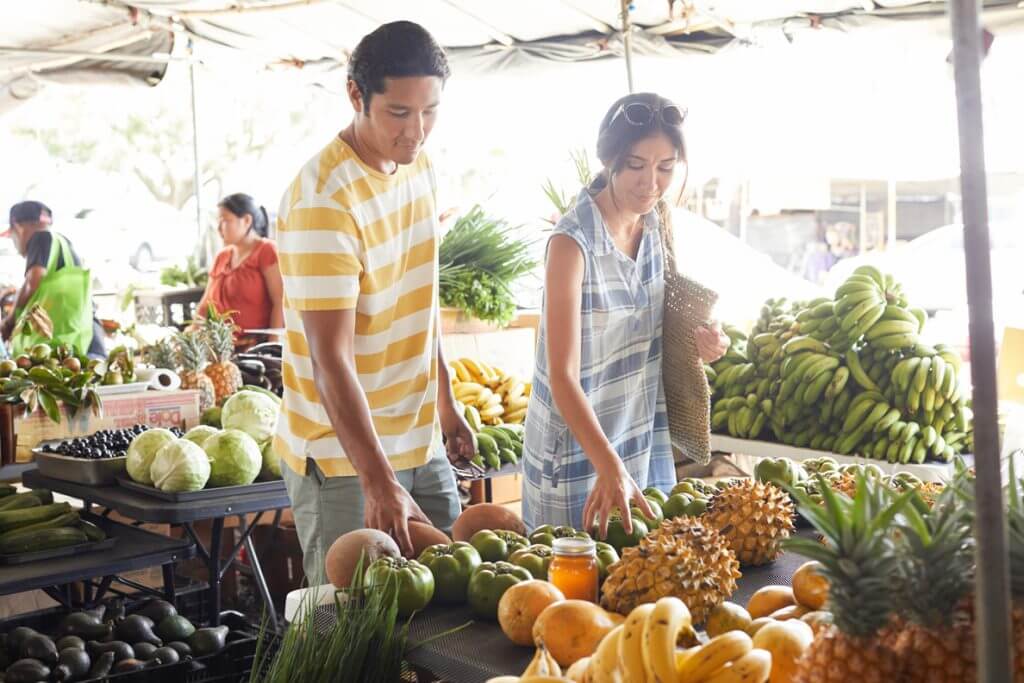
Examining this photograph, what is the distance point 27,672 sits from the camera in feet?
8.84

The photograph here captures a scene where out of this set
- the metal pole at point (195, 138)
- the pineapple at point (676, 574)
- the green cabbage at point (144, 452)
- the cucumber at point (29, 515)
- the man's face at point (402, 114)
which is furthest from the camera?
the metal pole at point (195, 138)

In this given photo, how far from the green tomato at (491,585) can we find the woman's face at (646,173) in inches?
41.3

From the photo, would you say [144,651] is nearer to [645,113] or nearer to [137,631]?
[137,631]

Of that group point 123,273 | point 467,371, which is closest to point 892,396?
point 467,371

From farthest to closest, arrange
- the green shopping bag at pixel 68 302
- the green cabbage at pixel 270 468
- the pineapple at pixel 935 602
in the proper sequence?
the green shopping bag at pixel 68 302
the green cabbage at pixel 270 468
the pineapple at pixel 935 602

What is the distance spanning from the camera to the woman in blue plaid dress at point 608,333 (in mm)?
2549

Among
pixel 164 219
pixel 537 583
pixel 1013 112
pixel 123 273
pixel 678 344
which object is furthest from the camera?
pixel 164 219

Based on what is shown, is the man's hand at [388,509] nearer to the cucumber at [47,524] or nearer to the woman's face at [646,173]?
the woman's face at [646,173]

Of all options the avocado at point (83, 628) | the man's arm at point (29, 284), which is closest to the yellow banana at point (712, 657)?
the avocado at point (83, 628)

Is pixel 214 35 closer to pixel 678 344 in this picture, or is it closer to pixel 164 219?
pixel 678 344

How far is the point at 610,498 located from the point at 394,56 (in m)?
1.05

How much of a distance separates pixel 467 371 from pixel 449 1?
1.91m

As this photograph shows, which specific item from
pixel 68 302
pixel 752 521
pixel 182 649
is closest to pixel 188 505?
pixel 182 649

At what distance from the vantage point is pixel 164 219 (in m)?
17.9
